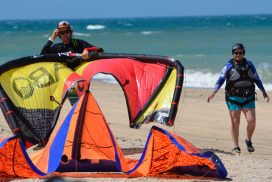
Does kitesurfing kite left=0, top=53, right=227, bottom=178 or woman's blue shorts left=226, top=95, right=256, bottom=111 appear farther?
woman's blue shorts left=226, top=95, right=256, bottom=111

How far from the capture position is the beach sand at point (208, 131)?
7.97 metres

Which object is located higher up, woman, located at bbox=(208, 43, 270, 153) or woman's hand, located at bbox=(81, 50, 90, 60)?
woman's hand, located at bbox=(81, 50, 90, 60)

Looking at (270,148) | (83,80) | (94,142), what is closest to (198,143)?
(270,148)

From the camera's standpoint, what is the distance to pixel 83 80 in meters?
8.82

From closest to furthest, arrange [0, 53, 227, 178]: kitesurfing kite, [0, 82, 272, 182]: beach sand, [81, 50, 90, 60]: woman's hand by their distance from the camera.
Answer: [0, 53, 227, 178]: kitesurfing kite, [0, 82, 272, 182]: beach sand, [81, 50, 90, 60]: woman's hand

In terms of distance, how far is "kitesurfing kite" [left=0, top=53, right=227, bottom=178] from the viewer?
739 cm

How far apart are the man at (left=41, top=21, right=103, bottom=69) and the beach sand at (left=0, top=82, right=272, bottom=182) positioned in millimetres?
1297

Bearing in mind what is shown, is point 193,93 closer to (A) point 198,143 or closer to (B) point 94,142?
(A) point 198,143

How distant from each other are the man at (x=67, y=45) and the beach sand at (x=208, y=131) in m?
1.30

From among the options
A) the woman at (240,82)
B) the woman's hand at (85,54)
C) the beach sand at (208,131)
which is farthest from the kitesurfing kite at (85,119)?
the woman at (240,82)

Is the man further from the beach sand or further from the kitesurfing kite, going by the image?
the beach sand

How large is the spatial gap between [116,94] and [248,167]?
8.52 meters

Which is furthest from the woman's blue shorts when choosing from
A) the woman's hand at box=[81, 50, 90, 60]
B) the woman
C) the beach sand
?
the woman's hand at box=[81, 50, 90, 60]

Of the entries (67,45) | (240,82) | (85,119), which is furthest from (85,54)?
(240,82)
